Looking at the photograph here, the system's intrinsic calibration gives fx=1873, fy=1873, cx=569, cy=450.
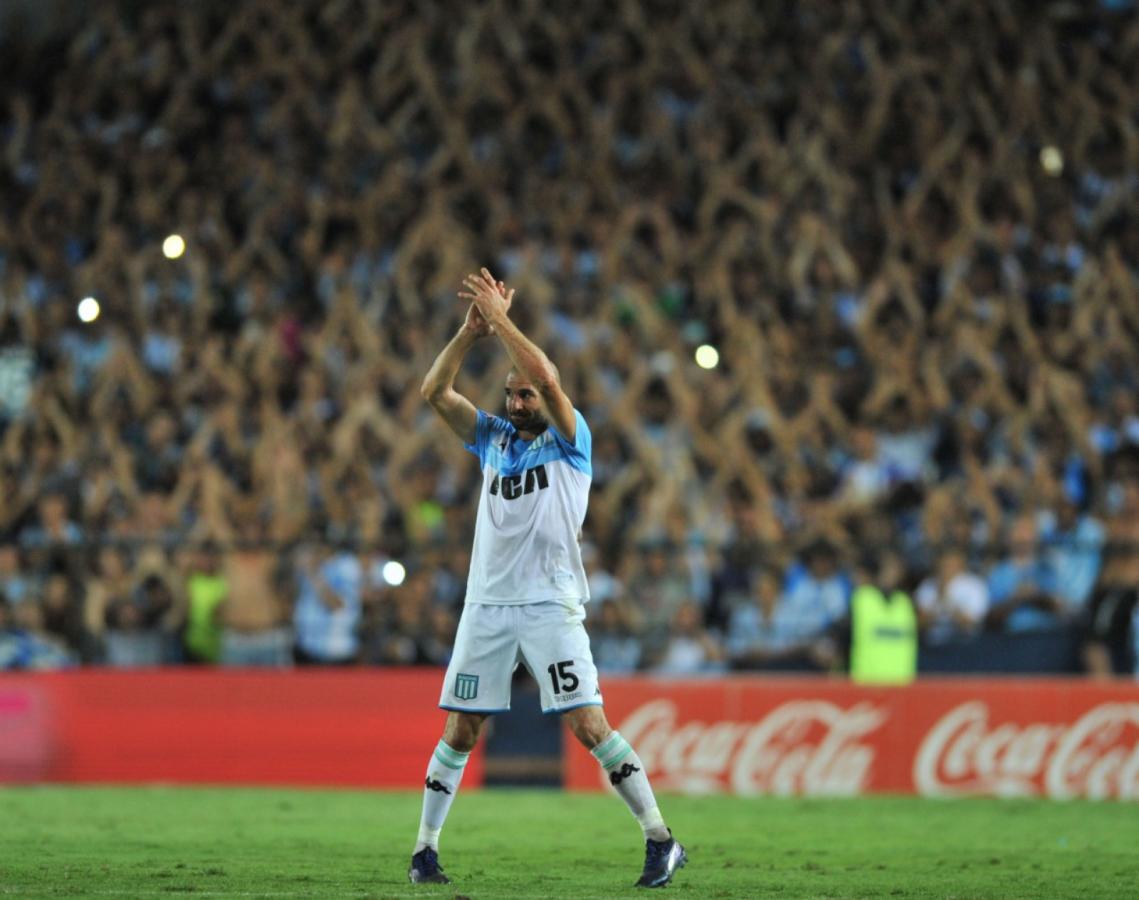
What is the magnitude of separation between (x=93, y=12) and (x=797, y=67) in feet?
30.6

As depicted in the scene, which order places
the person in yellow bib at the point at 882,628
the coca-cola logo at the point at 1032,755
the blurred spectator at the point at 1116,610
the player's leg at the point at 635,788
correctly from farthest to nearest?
1. the person in yellow bib at the point at 882,628
2. the blurred spectator at the point at 1116,610
3. the coca-cola logo at the point at 1032,755
4. the player's leg at the point at 635,788

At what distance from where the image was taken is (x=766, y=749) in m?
16.8

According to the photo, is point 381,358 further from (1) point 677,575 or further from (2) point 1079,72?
(2) point 1079,72

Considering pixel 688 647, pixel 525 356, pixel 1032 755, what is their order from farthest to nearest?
pixel 688 647 → pixel 1032 755 → pixel 525 356

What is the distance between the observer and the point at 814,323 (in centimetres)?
1973

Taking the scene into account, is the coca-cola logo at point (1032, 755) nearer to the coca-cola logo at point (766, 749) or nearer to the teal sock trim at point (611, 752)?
the coca-cola logo at point (766, 749)

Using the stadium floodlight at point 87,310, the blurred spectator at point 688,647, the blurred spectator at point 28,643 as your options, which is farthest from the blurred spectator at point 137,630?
the blurred spectator at point 688,647

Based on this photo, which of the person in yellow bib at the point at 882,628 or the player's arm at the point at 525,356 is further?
the person in yellow bib at the point at 882,628

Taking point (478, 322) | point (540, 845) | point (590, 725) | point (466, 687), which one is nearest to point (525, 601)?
point (466, 687)

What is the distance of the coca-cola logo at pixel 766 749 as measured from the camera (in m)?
16.7

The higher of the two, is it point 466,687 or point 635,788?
point 466,687

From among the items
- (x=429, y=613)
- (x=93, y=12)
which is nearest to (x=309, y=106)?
(x=93, y=12)

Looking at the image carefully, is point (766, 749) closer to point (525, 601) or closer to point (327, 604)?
point (327, 604)

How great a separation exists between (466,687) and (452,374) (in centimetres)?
159
